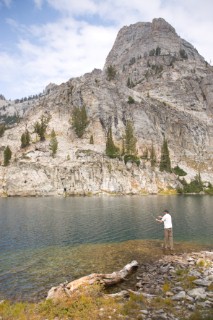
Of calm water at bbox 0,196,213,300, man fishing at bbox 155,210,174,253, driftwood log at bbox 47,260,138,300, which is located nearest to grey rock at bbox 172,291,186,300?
driftwood log at bbox 47,260,138,300

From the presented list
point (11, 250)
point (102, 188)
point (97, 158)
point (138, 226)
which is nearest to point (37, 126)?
point (97, 158)

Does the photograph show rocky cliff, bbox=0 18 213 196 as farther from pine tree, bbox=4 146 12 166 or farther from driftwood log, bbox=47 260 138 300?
driftwood log, bbox=47 260 138 300

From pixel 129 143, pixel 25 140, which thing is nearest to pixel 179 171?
pixel 129 143

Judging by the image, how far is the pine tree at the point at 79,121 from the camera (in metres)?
164

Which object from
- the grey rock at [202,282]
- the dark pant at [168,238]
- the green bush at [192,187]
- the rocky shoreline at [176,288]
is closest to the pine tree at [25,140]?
the green bush at [192,187]

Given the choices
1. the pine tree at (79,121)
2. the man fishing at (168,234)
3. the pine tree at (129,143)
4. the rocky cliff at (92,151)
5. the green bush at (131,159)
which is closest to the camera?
the man fishing at (168,234)

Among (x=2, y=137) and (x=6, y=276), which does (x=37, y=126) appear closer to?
(x=2, y=137)

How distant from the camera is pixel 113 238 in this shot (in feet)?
132

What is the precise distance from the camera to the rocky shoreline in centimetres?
1456

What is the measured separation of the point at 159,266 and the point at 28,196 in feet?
352

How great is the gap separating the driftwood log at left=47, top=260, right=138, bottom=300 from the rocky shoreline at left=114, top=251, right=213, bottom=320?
1.20 metres

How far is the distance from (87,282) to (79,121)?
151 m

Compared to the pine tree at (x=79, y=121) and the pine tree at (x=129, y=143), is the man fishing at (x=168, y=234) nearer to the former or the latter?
the pine tree at (x=129, y=143)

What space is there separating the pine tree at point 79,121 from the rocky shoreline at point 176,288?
13997 centimetres
